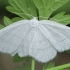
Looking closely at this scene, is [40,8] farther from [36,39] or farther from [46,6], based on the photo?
[36,39]

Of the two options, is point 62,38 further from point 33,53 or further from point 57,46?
point 33,53

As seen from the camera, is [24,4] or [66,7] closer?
[24,4]

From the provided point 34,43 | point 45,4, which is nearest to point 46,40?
point 34,43

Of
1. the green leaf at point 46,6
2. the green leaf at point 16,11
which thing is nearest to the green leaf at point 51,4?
the green leaf at point 46,6

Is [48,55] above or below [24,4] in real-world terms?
below

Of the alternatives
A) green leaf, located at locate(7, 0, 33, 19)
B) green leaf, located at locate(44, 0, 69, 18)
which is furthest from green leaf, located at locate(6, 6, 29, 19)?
green leaf, located at locate(44, 0, 69, 18)

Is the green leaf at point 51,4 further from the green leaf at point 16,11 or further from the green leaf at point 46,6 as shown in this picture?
the green leaf at point 16,11
